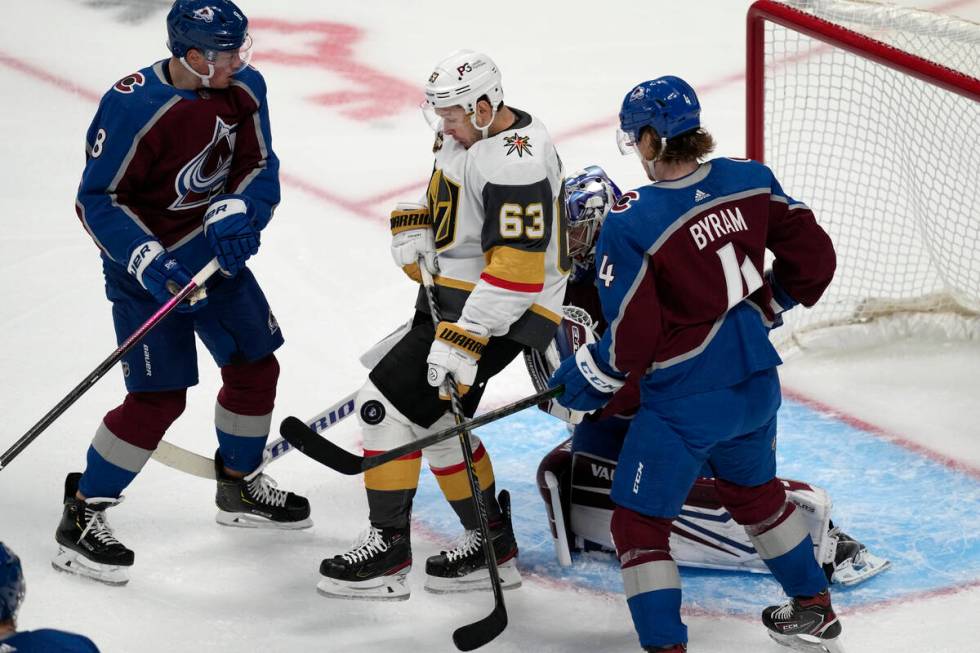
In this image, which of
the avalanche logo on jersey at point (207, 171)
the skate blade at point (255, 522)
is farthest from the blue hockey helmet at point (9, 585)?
the skate blade at point (255, 522)

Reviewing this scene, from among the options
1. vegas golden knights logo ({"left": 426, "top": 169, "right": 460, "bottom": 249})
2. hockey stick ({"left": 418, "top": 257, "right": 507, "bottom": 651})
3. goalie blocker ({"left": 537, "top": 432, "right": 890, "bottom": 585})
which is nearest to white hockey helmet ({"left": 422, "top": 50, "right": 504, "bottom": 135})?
vegas golden knights logo ({"left": 426, "top": 169, "right": 460, "bottom": 249})

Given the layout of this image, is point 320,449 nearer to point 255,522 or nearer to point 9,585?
point 255,522

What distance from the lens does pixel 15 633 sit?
1.85 meters

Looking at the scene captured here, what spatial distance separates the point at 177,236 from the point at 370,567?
89 cm

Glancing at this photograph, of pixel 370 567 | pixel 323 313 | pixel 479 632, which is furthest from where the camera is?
pixel 323 313

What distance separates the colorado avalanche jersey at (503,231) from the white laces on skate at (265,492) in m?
0.79

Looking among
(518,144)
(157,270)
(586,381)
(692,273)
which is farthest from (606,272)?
(157,270)

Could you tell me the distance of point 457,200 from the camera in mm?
2951

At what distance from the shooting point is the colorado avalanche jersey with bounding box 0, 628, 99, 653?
5.97 ft

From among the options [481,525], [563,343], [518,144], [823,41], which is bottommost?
[481,525]

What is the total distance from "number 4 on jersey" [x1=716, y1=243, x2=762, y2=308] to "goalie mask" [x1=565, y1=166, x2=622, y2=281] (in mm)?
650

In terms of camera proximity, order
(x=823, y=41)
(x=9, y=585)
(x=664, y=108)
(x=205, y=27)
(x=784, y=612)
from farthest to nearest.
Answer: (x=823, y=41) < (x=205, y=27) < (x=784, y=612) < (x=664, y=108) < (x=9, y=585)

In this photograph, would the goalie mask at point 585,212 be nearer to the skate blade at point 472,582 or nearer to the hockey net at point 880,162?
the skate blade at point 472,582

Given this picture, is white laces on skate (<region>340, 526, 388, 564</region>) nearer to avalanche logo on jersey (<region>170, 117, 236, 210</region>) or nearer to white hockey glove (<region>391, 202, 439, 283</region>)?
white hockey glove (<region>391, 202, 439, 283</region>)
